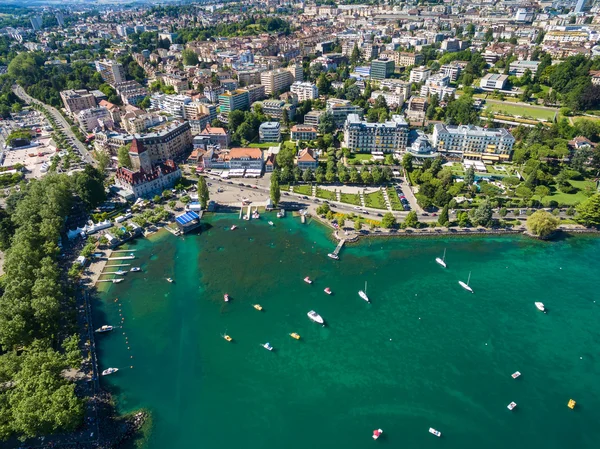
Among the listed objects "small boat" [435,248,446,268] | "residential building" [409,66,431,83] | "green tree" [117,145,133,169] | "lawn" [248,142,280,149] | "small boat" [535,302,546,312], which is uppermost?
"residential building" [409,66,431,83]

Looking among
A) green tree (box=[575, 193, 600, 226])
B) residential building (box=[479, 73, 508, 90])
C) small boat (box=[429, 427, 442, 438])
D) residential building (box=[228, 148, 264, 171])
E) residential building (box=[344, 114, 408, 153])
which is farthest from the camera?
residential building (box=[479, 73, 508, 90])

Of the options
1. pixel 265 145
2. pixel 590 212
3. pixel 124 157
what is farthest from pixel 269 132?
pixel 590 212

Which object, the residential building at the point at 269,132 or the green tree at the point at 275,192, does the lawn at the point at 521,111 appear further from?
the green tree at the point at 275,192

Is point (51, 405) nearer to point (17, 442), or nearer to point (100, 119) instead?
point (17, 442)

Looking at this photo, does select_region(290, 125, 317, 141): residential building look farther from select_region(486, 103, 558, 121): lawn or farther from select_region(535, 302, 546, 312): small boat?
select_region(535, 302, 546, 312): small boat

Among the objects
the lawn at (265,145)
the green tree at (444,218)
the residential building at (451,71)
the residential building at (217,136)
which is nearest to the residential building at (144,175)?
the residential building at (217,136)

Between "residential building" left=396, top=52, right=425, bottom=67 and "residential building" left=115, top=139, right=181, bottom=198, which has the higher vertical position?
"residential building" left=396, top=52, right=425, bottom=67

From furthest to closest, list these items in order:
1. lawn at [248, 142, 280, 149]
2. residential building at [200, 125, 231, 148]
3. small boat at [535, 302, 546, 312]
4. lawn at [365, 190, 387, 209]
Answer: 1. lawn at [248, 142, 280, 149]
2. residential building at [200, 125, 231, 148]
3. lawn at [365, 190, 387, 209]
4. small boat at [535, 302, 546, 312]

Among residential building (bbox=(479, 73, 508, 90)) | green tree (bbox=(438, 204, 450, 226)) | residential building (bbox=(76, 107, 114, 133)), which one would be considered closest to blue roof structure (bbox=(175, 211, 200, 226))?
green tree (bbox=(438, 204, 450, 226))
